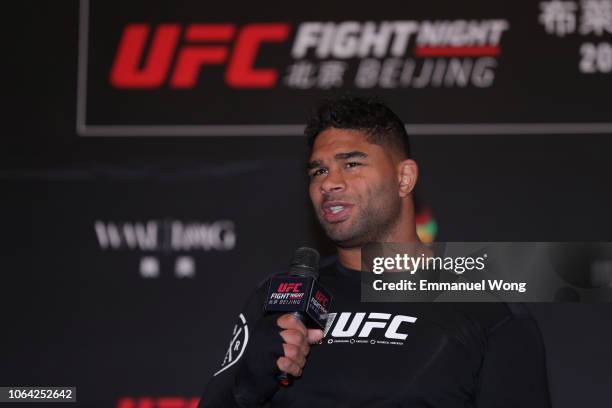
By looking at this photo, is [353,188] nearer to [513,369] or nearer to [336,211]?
[336,211]

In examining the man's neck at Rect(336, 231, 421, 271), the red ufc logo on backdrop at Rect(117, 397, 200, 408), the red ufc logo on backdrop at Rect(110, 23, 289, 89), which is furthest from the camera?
the red ufc logo on backdrop at Rect(110, 23, 289, 89)

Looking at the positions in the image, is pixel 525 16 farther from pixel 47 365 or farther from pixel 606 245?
pixel 47 365

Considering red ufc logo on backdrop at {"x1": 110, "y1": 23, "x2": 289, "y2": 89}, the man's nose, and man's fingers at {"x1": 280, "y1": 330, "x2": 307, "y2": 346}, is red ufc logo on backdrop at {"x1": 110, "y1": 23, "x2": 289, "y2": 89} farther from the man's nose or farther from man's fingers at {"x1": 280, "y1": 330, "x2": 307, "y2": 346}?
man's fingers at {"x1": 280, "y1": 330, "x2": 307, "y2": 346}

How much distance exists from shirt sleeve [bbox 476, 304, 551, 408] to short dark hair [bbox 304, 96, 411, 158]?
0.51 m

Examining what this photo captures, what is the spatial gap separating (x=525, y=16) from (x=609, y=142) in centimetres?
50

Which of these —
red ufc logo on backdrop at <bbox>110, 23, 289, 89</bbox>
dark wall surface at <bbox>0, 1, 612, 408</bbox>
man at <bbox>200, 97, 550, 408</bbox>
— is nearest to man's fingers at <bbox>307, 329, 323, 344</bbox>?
man at <bbox>200, 97, 550, 408</bbox>

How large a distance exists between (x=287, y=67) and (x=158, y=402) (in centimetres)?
119

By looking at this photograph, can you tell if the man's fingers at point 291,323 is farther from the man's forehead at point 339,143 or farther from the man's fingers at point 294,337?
the man's forehead at point 339,143

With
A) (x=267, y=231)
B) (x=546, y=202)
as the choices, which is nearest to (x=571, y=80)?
(x=546, y=202)

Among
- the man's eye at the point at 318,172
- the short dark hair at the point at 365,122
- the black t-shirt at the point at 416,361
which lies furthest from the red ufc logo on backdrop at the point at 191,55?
the black t-shirt at the point at 416,361

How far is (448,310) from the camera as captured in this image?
1854 millimetres

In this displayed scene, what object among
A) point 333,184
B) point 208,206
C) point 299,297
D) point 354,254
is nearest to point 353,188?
point 333,184

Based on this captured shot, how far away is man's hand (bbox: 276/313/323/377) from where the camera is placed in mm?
1440

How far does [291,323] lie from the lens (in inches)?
57.3
